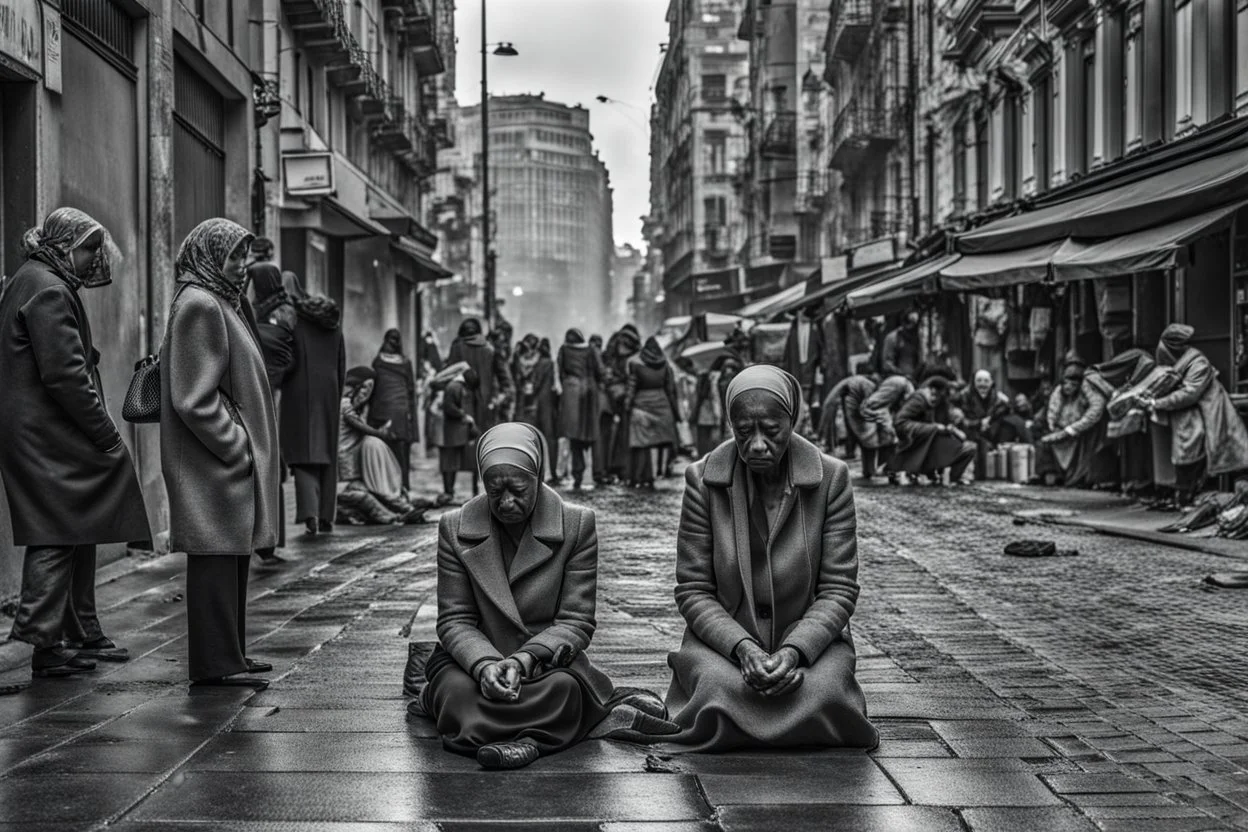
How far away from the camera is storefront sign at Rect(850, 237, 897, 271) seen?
32.3 m

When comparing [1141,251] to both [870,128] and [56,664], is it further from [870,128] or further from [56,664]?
[870,128]

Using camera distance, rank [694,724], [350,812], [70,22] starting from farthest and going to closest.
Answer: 1. [70,22]
2. [694,724]
3. [350,812]

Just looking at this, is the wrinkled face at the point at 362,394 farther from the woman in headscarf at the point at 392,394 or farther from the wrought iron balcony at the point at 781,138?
the wrought iron balcony at the point at 781,138

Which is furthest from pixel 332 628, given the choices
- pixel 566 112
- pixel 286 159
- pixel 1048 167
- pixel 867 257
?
pixel 566 112

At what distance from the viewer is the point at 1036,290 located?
24062 mm

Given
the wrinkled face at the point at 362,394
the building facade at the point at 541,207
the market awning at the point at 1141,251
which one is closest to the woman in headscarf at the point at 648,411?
the market awning at the point at 1141,251

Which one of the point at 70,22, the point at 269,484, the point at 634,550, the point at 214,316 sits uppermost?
the point at 70,22

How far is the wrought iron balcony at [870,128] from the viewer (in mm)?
40500

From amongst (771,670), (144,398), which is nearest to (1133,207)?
(144,398)

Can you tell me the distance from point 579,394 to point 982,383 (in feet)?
17.5

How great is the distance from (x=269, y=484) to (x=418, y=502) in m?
9.40

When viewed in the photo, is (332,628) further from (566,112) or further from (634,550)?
(566,112)

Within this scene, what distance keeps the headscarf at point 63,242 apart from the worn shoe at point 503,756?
3.20 metres

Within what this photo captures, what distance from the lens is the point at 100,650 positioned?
7.39 metres
